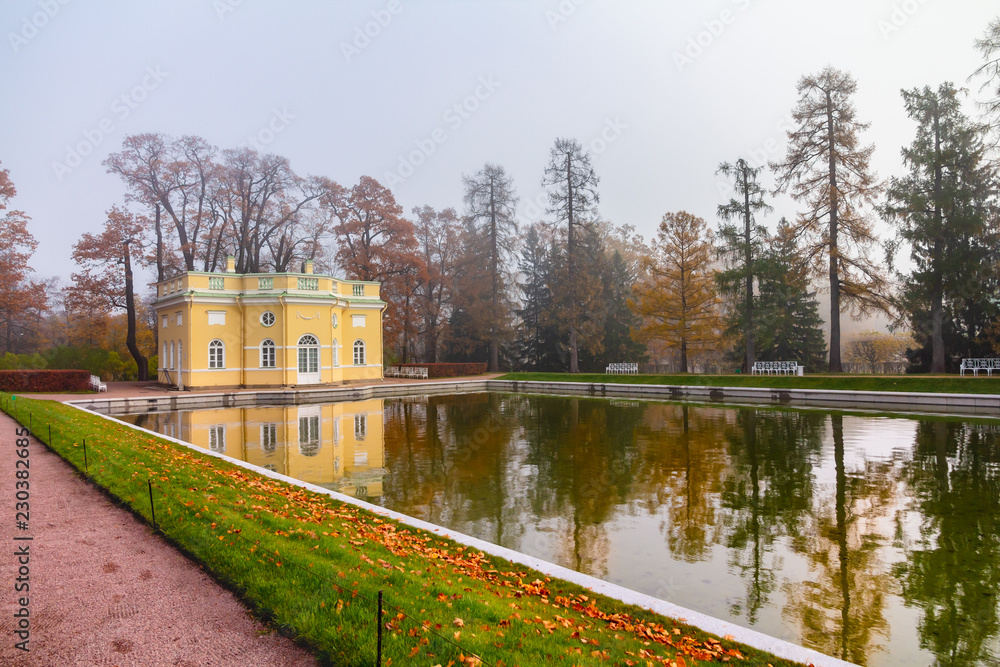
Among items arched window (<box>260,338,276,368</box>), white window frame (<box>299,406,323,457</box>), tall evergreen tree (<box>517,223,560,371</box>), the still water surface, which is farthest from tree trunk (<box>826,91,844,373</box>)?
arched window (<box>260,338,276,368</box>)

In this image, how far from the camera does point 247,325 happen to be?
25.9 meters

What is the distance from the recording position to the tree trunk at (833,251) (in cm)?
2350

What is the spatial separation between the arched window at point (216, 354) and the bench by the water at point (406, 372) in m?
10.9

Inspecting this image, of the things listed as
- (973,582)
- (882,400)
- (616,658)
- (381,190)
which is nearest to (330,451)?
(616,658)

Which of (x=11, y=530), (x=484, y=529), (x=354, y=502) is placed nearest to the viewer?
(x=11, y=530)

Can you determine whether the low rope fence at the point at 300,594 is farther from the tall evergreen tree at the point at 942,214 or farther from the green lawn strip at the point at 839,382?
the tall evergreen tree at the point at 942,214

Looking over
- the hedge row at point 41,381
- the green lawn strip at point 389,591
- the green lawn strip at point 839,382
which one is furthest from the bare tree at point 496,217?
the green lawn strip at point 389,591

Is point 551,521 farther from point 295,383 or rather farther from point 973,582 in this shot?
point 295,383

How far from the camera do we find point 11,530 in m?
5.44

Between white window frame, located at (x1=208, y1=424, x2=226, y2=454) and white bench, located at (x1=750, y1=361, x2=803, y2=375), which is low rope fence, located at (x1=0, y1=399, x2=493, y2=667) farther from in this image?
white bench, located at (x1=750, y1=361, x2=803, y2=375)

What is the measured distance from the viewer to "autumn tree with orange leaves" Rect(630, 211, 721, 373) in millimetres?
29052

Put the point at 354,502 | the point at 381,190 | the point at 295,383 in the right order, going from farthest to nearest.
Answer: the point at 381,190 < the point at 295,383 < the point at 354,502

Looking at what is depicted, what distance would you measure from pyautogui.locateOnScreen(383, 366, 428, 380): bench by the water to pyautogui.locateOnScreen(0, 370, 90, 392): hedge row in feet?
52.0

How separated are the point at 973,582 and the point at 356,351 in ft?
90.8
